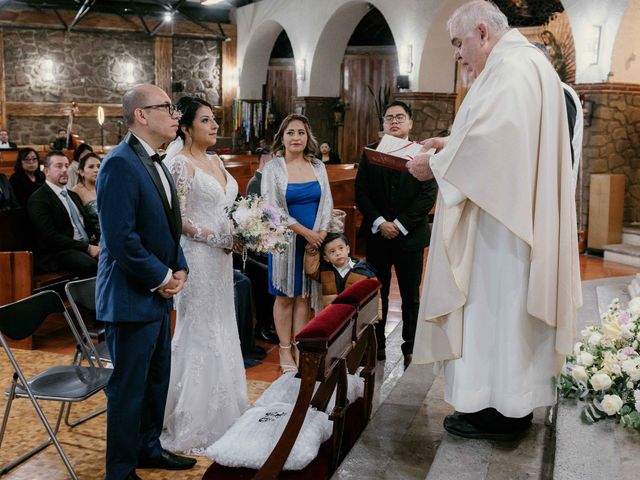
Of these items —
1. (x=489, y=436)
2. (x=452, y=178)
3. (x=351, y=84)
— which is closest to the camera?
(x=452, y=178)

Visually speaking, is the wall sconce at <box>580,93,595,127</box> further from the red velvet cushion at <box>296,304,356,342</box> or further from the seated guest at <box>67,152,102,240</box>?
the red velvet cushion at <box>296,304,356,342</box>

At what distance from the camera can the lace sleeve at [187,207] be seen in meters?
3.56

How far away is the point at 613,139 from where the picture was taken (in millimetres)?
9289

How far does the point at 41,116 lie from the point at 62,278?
43.2 ft

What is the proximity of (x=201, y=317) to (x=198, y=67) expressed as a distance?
1589cm

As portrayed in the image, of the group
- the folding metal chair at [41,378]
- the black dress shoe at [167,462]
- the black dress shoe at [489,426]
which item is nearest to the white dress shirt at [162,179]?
the folding metal chair at [41,378]

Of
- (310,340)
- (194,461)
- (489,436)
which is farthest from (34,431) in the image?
(489,436)

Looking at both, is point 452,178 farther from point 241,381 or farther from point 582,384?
point 241,381

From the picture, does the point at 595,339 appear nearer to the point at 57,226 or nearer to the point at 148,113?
the point at 148,113

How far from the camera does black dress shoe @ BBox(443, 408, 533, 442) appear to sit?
2.80 metres

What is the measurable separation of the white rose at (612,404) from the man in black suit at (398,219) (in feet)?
5.54

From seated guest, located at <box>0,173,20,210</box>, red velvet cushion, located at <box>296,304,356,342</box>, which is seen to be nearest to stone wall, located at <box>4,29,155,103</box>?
seated guest, located at <box>0,173,20,210</box>

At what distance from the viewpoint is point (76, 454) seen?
11.7ft

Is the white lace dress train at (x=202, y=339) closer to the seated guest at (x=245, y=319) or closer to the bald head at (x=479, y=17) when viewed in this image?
the seated guest at (x=245, y=319)
